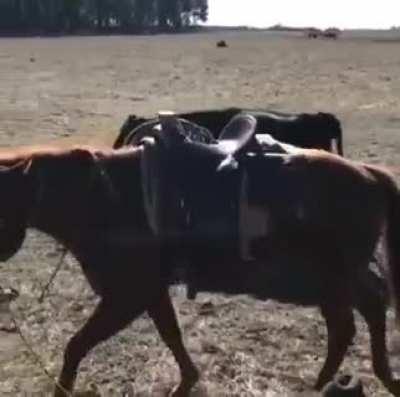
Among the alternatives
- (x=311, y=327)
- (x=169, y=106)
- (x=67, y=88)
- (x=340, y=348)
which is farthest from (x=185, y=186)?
(x=67, y=88)

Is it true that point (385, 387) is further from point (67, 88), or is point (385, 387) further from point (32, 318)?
point (67, 88)

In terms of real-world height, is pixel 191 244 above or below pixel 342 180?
below

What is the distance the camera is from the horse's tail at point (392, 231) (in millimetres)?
5070

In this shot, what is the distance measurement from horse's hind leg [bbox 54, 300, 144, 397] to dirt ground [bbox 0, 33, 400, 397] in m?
0.49

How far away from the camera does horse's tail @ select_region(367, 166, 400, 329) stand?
16.6 feet

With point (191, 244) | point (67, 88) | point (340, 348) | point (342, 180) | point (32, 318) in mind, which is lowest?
point (67, 88)

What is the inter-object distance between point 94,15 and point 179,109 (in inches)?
3100

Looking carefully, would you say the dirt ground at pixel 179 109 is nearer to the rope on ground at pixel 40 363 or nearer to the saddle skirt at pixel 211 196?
the rope on ground at pixel 40 363

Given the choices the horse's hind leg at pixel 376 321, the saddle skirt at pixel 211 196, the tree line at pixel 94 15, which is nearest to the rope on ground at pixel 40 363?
the saddle skirt at pixel 211 196

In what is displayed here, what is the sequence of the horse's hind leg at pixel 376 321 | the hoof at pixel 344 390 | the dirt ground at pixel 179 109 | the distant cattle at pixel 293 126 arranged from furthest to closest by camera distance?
1. the distant cattle at pixel 293 126
2. the dirt ground at pixel 179 109
3. the horse's hind leg at pixel 376 321
4. the hoof at pixel 344 390

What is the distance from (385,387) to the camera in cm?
523

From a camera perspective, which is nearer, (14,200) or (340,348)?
(14,200)

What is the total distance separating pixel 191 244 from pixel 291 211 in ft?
1.71

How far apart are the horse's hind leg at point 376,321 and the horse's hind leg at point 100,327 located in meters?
1.18
